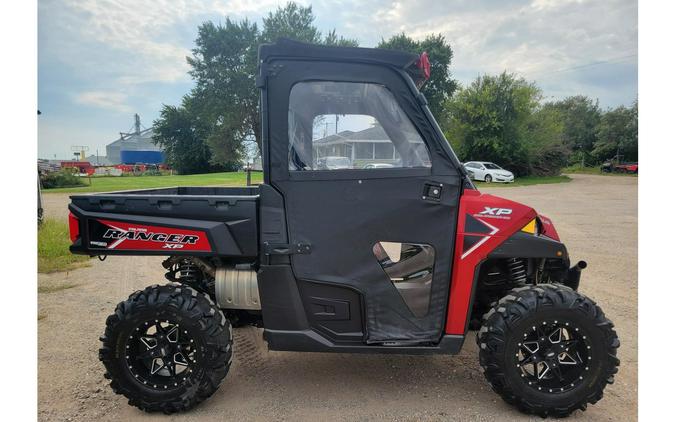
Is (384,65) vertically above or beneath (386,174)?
above

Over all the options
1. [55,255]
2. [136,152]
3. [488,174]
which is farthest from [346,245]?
[136,152]

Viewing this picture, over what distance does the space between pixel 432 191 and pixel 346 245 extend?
25.8 inches

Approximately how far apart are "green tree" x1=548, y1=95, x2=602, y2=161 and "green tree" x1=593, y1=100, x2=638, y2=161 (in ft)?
8.22

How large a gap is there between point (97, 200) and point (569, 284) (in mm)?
3514

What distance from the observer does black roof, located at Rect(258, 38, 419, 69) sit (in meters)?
2.57

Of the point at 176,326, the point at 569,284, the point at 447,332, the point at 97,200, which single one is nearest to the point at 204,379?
the point at 176,326

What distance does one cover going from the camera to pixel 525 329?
2.62 metres

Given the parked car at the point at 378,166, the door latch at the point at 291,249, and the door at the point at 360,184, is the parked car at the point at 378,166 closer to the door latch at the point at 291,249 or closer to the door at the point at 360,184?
the door at the point at 360,184

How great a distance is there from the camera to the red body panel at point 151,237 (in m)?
2.72

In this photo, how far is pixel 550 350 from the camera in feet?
8.68

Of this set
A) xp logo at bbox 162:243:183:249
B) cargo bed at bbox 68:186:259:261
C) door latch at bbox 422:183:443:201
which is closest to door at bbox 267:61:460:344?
door latch at bbox 422:183:443:201

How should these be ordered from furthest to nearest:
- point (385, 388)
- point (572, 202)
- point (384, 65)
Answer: point (572, 202) < point (385, 388) < point (384, 65)

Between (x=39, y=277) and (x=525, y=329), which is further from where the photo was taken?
(x=39, y=277)

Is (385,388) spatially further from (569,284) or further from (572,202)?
(572,202)
